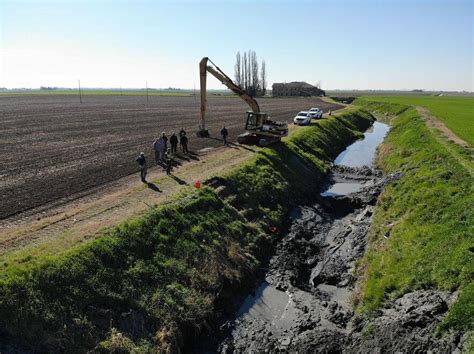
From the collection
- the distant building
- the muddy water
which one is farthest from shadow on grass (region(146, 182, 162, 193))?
the distant building

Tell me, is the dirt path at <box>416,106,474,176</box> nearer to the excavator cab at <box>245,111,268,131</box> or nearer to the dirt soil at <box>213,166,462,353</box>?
the dirt soil at <box>213,166,462,353</box>

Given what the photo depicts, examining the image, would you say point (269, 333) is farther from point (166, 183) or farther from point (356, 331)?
point (166, 183)

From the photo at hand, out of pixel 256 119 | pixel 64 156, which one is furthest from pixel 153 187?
pixel 256 119

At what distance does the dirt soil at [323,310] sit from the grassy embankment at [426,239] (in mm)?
580

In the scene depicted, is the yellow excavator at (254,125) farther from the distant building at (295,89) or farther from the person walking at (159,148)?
the distant building at (295,89)

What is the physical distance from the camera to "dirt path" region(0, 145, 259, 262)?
46.3ft

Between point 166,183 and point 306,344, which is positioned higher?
point 166,183

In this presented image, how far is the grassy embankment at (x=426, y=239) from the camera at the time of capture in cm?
1342

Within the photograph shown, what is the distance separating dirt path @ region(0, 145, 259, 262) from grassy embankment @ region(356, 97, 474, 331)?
9881mm

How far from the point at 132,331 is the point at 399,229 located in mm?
13001

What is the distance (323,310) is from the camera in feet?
48.9

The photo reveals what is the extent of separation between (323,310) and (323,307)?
0.72 ft

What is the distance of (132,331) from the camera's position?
11.9 m

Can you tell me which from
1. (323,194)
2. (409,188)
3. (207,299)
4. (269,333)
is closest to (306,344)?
(269,333)
